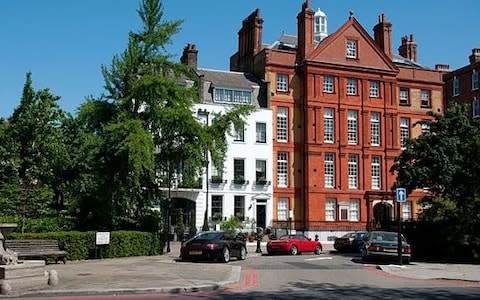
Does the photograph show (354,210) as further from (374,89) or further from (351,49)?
(351,49)

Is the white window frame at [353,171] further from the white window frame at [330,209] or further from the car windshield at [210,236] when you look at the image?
the car windshield at [210,236]

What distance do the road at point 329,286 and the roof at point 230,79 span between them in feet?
98.7

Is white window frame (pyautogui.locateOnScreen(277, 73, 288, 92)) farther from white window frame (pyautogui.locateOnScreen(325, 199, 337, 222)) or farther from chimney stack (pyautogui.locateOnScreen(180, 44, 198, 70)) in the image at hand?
white window frame (pyautogui.locateOnScreen(325, 199, 337, 222))

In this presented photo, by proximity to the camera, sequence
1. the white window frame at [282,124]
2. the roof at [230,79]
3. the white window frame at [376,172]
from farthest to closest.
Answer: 1. the white window frame at [376,172]
2. the white window frame at [282,124]
3. the roof at [230,79]

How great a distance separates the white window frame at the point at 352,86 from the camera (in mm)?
56312

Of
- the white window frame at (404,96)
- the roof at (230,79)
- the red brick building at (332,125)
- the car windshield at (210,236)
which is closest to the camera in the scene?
the car windshield at (210,236)

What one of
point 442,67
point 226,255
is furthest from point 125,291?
point 442,67

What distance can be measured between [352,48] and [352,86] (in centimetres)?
363

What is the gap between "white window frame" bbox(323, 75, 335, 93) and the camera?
55.3m

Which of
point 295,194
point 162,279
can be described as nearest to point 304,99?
→ point 295,194

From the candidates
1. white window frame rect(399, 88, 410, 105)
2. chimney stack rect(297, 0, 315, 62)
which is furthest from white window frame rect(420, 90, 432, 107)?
chimney stack rect(297, 0, 315, 62)

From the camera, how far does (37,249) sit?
76.2 ft

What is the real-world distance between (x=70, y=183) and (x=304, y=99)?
25.8 m

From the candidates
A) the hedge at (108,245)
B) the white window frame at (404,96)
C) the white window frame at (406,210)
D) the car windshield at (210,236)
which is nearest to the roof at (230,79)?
the white window frame at (404,96)
